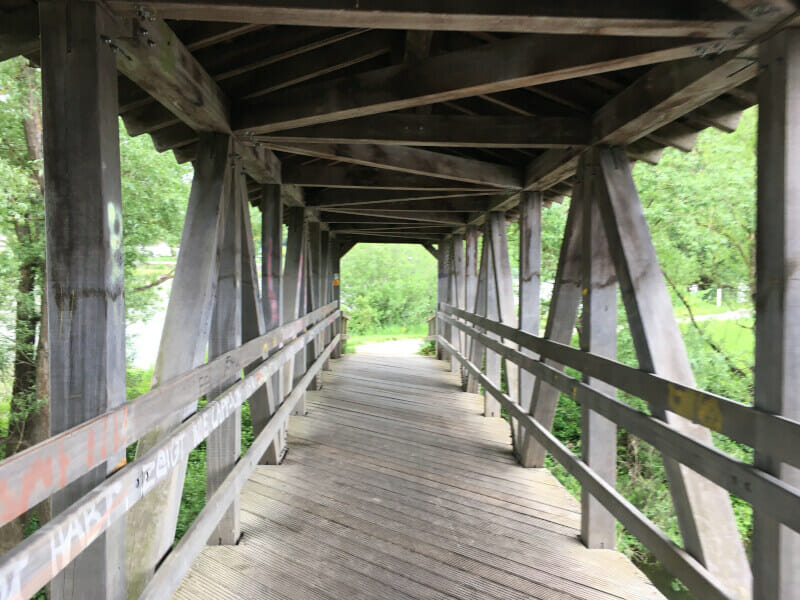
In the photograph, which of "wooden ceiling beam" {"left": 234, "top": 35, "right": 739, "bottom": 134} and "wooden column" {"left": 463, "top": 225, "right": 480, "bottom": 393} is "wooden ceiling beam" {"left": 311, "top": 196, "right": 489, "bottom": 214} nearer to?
"wooden column" {"left": 463, "top": 225, "right": 480, "bottom": 393}

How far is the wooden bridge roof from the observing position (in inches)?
66.0

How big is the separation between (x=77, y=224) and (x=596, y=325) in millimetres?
2597

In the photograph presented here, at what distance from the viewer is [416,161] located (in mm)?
4027

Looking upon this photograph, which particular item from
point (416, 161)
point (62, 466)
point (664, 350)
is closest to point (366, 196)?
point (416, 161)

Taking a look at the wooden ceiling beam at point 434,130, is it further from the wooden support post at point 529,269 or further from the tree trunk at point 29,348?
the tree trunk at point 29,348

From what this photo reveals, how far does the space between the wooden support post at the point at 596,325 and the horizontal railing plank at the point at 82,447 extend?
212cm

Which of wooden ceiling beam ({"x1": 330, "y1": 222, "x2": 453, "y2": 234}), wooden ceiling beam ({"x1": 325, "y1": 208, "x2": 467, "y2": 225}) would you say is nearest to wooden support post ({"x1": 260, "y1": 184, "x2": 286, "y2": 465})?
wooden ceiling beam ({"x1": 325, "y1": 208, "x2": 467, "y2": 225})

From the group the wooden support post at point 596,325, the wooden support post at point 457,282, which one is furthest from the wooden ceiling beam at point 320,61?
the wooden support post at point 457,282

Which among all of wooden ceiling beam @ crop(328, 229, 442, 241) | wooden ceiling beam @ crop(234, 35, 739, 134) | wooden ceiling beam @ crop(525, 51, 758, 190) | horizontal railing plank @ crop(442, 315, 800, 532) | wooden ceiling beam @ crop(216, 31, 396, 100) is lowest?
horizontal railing plank @ crop(442, 315, 800, 532)

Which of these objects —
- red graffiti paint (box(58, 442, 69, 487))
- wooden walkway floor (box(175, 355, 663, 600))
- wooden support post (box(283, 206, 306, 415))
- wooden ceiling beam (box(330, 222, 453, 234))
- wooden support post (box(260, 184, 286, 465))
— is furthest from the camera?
wooden ceiling beam (box(330, 222, 453, 234))

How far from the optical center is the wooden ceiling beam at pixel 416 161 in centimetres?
364

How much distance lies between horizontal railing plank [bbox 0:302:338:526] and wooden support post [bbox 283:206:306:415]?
3296 mm

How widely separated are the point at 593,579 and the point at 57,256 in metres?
2.75

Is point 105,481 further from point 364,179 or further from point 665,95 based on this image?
point 364,179
